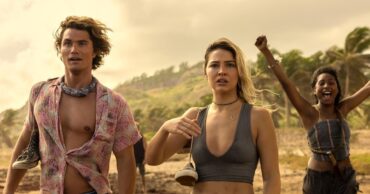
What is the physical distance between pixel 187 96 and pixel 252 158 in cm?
12675

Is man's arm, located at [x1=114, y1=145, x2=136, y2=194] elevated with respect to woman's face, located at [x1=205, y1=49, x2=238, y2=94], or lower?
lower

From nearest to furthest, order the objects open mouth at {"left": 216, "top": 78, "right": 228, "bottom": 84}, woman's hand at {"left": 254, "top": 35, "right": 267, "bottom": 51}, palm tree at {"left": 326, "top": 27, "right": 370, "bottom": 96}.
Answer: open mouth at {"left": 216, "top": 78, "right": 228, "bottom": 84} → woman's hand at {"left": 254, "top": 35, "right": 267, "bottom": 51} → palm tree at {"left": 326, "top": 27, "right": 370, "bottom": 96}

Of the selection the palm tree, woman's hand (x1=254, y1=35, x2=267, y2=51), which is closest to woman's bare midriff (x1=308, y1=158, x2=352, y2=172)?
woman's hand (x1=254, y1=35, x2=267, y2=51)

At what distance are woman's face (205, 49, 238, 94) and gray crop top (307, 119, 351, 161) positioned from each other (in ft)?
6.73

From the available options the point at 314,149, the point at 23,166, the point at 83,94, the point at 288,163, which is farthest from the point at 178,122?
the point at 288,163

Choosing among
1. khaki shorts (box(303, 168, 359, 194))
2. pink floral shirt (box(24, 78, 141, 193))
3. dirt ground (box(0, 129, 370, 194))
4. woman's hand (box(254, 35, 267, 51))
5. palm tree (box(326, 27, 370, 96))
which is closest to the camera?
pink floral shirt (box(24, 78, 141, 193))

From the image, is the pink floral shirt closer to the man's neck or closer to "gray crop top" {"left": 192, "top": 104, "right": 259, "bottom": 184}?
the man's neck

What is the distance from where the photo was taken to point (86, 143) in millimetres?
3289

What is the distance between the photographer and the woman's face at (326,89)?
5023 mm

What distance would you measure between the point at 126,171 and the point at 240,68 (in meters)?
0.98

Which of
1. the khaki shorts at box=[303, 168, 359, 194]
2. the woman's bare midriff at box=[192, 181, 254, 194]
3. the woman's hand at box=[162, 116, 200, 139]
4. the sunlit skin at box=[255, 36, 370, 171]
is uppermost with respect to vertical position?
the sunlit skin at box=[255, 36, 370, 171]

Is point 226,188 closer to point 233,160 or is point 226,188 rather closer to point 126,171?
point 233,160

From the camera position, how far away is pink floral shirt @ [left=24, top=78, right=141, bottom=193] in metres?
3.28

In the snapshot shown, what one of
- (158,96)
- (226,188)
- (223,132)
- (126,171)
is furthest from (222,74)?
(158,96)
